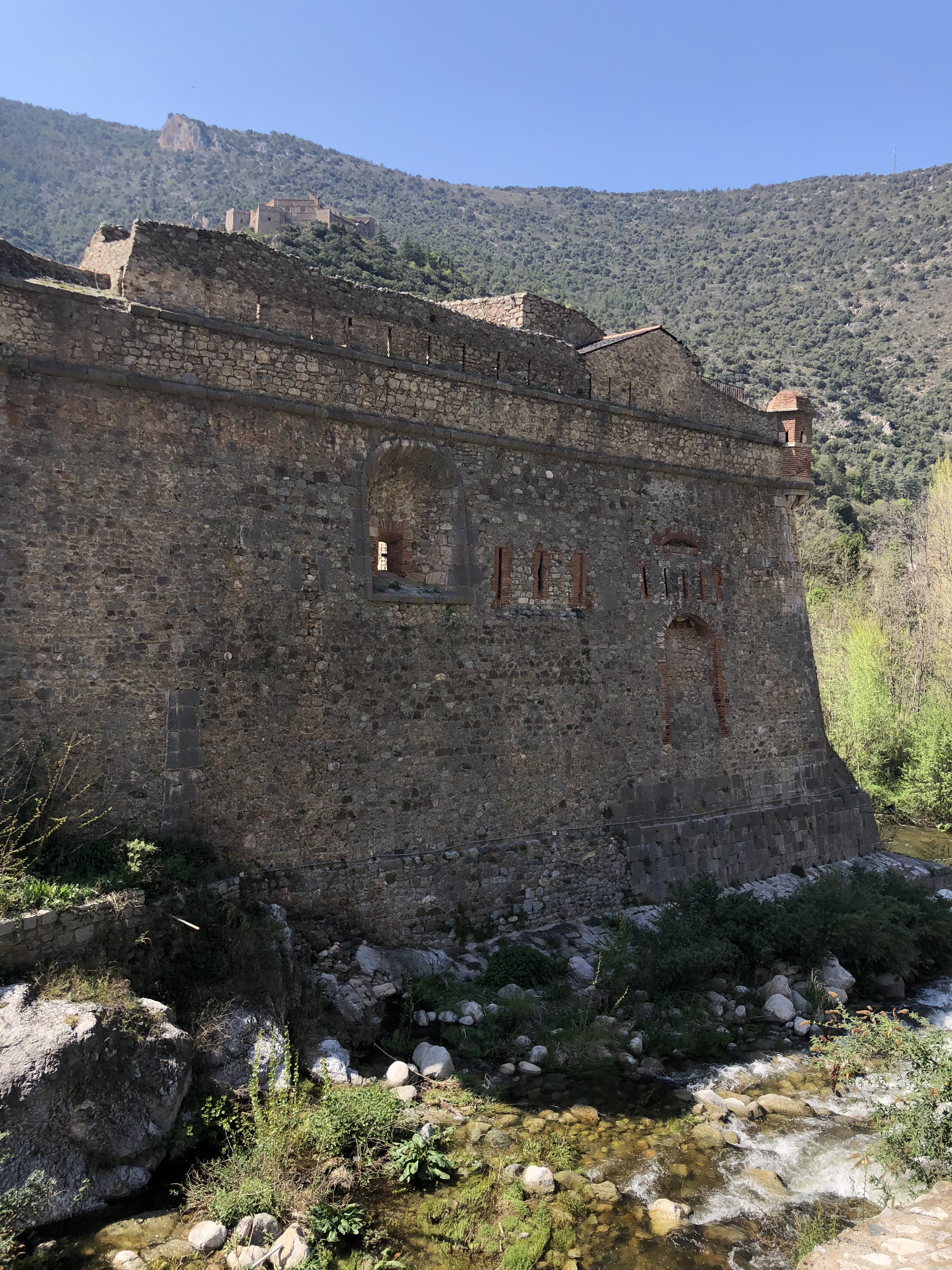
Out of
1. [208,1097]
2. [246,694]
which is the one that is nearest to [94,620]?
[246,694]

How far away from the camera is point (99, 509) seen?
327 inches

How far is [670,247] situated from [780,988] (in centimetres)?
7047

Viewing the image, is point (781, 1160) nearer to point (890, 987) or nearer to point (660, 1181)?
point (660, 1181)

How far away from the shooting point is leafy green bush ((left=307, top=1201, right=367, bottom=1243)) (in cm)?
568

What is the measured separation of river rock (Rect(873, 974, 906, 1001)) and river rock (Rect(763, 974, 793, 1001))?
150 centimetres

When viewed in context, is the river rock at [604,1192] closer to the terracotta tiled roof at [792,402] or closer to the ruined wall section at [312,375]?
the ruined wall section at [312,375]

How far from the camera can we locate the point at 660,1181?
679cm

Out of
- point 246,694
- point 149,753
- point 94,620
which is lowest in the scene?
point 149,753

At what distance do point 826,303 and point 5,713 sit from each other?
60588mm

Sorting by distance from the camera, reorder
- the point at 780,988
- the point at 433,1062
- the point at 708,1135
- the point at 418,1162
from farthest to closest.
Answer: the point at 780,988 → the point at 433,1062 → the point at 708,1135 → the point at 418,1162

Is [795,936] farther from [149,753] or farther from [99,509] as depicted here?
[99,509]

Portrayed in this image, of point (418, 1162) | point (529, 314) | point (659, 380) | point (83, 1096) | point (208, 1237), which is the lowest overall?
point (418, 1162)

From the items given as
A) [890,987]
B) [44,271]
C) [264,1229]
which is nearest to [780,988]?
[890,987]

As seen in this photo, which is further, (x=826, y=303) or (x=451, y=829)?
(x=826, y=303)
